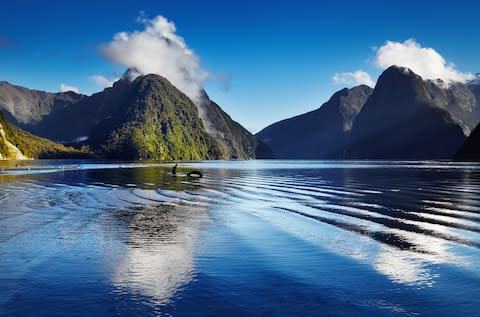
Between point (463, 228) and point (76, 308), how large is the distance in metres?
22.2

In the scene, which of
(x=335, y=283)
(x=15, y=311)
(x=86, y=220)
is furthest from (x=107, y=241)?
(x=335, y=283)

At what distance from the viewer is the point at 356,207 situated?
35625 millimetres

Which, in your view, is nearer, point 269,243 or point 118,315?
point 118,315

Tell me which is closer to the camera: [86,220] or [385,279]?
[385,279]

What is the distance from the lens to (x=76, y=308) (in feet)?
38.3

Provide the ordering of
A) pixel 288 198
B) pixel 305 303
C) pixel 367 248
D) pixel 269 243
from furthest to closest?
1. pixel 288 198
2. pixel 269 243
3. pixel 367 248
4. pixel 305 303

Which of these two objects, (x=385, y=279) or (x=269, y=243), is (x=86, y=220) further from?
(x=385, y=279)

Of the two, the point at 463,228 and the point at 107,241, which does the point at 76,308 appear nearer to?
the point at 107,241

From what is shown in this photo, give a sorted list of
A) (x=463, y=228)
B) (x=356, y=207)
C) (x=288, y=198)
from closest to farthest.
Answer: (x=463, y=228) < (x=356, y=207) < (x=288, y=198)

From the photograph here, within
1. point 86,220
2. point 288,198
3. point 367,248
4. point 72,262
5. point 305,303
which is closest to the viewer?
point 305,303

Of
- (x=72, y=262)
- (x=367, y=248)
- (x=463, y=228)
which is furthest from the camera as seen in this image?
(x=463, y=228)

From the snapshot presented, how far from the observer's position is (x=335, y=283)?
1420cm

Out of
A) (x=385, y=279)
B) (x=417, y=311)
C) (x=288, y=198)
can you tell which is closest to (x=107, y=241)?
(x=385, y=279)

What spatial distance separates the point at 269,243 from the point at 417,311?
1029 centimetres
